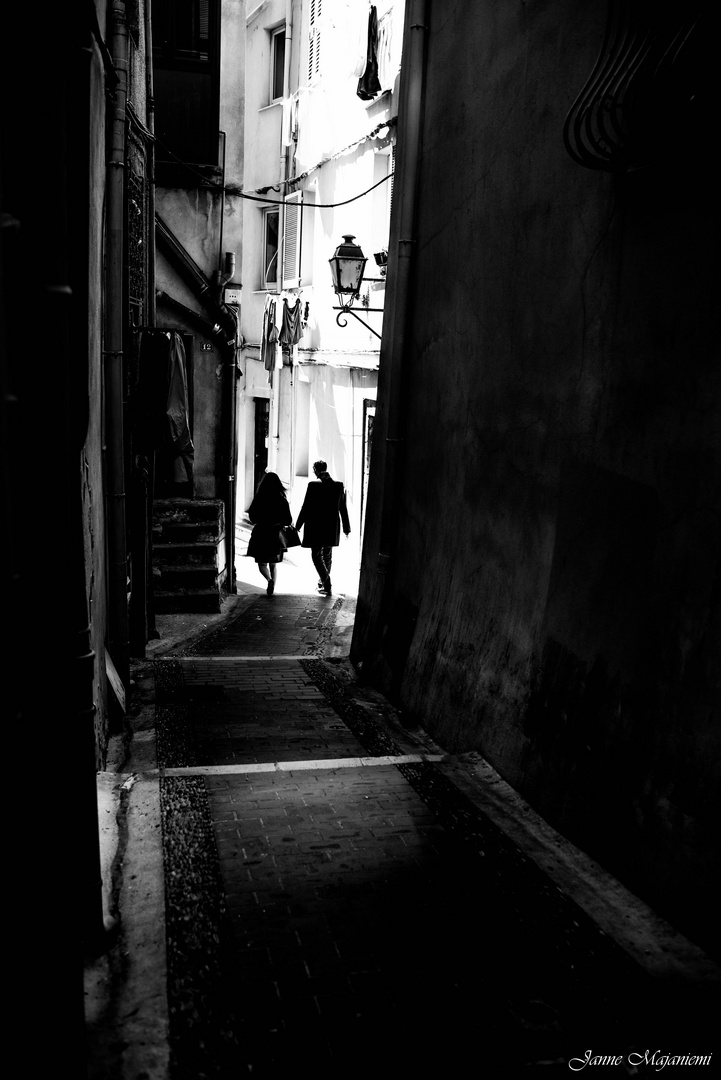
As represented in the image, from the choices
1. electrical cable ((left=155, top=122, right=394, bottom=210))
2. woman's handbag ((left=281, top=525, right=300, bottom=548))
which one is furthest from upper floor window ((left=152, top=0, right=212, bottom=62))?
woman's handbag ((left=281, top=525, right=300, bottom=548))

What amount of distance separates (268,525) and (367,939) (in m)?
10.2

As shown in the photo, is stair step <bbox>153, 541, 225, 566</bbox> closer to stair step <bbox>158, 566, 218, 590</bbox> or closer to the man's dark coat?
stair step <bbox>158, 566, 218, 590</bbox>

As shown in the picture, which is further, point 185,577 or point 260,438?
point 260,438

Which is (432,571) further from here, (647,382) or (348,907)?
(348,907)

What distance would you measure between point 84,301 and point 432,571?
4.96 m

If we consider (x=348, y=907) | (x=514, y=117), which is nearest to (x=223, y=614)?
(x=514, y=117)

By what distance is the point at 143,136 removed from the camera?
36.2ft

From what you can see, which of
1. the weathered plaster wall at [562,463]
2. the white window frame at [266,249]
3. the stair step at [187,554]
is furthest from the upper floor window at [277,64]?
the weathered plaster wall at [562,463]

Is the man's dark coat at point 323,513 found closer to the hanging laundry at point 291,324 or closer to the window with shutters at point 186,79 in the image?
the window with shutters at point 186,79

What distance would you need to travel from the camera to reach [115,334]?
7.71m

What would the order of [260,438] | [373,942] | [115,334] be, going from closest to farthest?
[373,942] < [115,334] < [260,438]

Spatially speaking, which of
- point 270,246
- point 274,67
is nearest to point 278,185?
point 270,246

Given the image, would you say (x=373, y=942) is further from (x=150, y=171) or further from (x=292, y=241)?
(x=292, y=241)

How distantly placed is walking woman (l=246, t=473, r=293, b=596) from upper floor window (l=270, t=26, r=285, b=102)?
1237cm
